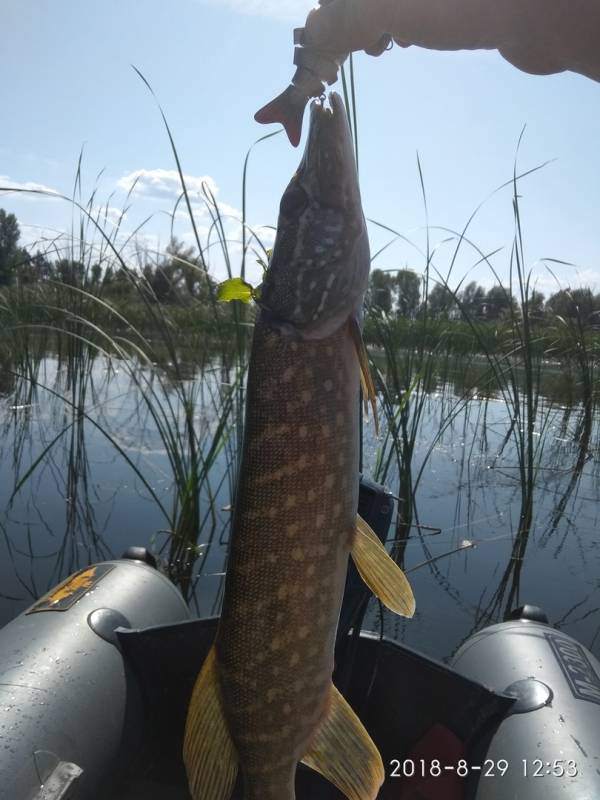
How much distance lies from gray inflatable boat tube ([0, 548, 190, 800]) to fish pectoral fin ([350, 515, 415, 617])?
37.6 inches

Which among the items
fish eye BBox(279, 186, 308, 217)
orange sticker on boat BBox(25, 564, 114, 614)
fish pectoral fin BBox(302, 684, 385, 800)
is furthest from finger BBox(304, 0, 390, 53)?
orange sticker on boat BBox(25, 564, 114, 614)

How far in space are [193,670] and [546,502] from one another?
399 centimetres

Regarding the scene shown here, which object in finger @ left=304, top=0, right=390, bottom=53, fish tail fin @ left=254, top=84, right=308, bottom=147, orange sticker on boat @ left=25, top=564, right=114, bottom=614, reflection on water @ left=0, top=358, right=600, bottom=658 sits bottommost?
reflection on water @ left=0, top=358, right=600, bottom=658

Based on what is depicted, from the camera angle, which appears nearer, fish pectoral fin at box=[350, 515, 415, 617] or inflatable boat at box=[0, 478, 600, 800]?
fish pectoral fin at box=[350, 515, 415, 617]

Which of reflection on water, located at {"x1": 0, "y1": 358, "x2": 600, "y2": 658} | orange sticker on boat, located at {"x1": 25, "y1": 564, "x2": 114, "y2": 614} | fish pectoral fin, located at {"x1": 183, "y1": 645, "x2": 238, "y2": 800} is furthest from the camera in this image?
reflection on water, located at {"x1": 0, "y1": 358, "x2": 600, "y2": 658}

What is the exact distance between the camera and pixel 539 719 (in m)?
1.80

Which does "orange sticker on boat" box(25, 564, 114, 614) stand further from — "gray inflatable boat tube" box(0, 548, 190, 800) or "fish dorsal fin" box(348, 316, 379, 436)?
"fish dorsal fin" box(348, 316, 379, 436)

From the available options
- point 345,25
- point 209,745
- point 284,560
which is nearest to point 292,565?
point 284,560

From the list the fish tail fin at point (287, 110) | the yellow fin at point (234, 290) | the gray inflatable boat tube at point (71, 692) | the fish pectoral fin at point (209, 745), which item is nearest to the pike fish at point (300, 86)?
the fish tail fin at point (287, 110)

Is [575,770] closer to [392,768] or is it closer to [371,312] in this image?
[392,768]

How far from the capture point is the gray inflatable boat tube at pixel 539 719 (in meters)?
1.62

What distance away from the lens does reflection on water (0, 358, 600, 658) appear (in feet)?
10.9

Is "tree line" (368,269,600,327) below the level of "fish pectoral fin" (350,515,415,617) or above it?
above
